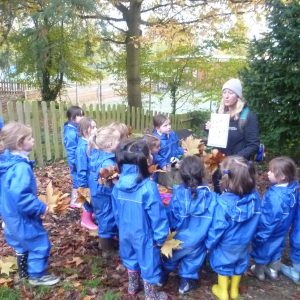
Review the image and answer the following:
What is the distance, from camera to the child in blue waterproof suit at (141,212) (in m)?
2.86

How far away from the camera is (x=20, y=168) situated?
2.99m

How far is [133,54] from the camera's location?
11984mm

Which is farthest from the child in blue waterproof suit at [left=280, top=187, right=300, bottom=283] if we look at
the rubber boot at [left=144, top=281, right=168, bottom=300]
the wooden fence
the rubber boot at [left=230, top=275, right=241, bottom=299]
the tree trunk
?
the tree trunk

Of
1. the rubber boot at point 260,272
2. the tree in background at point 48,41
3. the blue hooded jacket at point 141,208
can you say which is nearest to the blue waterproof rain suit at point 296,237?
the rubber boot at point 260,272

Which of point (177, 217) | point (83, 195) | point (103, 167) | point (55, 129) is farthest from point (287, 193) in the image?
point (55, 129)

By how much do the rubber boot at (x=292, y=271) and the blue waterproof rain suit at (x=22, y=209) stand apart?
226 cm

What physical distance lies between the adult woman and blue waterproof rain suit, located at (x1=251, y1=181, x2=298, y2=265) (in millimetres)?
691

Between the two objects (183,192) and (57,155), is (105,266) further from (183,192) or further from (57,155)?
(57,155)

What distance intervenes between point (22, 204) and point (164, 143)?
7.05ft

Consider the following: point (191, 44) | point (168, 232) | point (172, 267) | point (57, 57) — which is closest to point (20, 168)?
point (168, 232)

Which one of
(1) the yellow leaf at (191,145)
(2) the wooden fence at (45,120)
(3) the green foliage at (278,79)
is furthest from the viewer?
(2) the wooden fence at (45,120)

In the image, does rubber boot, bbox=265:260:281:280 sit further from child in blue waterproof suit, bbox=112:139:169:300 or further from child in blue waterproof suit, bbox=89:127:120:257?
child in blue waterproof suit, bbox=89:127:120:257

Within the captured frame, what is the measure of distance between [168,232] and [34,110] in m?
5.05

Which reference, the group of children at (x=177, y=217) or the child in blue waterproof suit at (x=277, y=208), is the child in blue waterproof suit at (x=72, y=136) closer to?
the group of children at (x=177, y=217)
